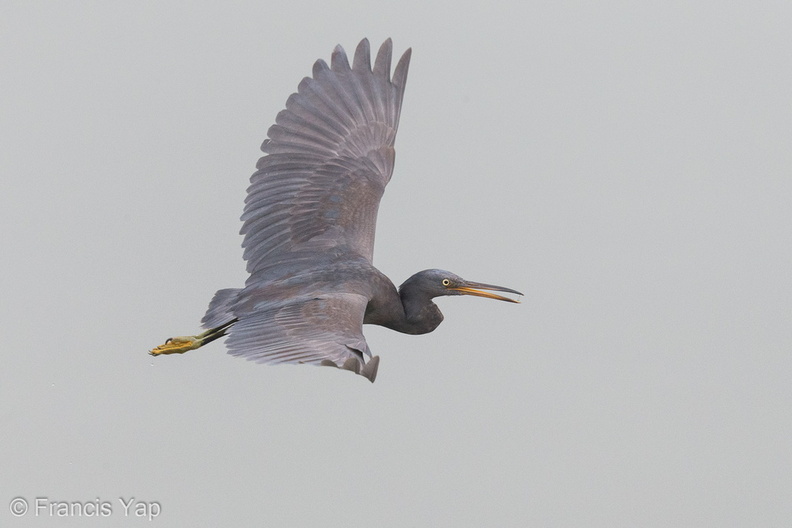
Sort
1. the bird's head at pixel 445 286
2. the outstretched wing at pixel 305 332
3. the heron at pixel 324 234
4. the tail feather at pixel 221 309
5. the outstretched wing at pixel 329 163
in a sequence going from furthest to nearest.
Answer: the outstretched wing at pixel 329 163 < the bird's head at pixel 445 286 < the tail feather at pixel 221 309 < the heron at pixel 324 234 < the outstretched wing at pixel 305 332

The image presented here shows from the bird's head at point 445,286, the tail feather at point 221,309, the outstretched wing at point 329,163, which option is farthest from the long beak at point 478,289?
the tail feather at point 221,309

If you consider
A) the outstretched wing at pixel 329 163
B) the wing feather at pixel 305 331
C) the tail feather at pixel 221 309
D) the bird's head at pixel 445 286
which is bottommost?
the wing feather at pixel 305 331

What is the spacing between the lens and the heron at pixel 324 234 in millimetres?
9898

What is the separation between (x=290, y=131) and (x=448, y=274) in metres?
2.21

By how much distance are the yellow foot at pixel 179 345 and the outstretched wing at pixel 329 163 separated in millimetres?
830

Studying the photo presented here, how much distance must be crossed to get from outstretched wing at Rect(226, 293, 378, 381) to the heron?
12 mm

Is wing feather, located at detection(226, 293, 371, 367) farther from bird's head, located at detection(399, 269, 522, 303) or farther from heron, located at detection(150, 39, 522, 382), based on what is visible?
bird's head, located at detection(399, 269, 522, 303)

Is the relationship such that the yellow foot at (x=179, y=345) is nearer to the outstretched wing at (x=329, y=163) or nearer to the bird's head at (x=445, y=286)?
the outstretched wing at (x=329, y=163)

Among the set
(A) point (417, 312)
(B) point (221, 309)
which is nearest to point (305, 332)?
(B) point (221, 309)

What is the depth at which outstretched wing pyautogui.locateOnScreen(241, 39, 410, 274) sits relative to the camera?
452 inches

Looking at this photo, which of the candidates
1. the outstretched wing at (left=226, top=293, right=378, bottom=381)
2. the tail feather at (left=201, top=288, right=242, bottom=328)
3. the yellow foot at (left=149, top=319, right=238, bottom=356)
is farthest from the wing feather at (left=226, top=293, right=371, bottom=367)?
the yellow foot at (left=149, top=319, right=238, bottom=356)

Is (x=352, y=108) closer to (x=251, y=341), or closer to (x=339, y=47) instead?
(x=339, y=47)

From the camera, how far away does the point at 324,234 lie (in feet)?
37.6

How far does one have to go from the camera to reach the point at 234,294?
35.9 feet
